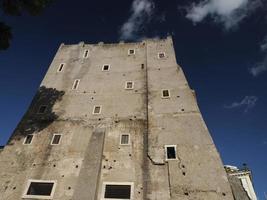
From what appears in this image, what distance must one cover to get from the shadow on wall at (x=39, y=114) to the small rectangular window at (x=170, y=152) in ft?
32.3

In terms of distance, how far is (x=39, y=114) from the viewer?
19.5 metres

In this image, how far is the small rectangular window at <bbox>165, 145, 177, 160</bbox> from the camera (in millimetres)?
14828

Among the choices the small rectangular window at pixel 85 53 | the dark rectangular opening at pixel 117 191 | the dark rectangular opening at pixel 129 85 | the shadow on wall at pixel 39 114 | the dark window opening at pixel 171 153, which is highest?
the small rectangular window at pixel 85 53

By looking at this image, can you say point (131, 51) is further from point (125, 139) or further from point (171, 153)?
point (171, 153)

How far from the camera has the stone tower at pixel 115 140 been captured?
1371cm

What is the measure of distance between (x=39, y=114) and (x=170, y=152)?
11828mm

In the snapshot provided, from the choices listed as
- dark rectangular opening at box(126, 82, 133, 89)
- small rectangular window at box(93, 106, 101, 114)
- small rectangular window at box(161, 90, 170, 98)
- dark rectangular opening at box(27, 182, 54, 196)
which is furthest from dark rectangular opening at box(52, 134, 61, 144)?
small rectangular window at box(161, 90, 170, 98)

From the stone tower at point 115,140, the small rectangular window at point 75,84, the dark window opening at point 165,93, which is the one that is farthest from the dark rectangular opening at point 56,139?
the dark window opening at point 165,93

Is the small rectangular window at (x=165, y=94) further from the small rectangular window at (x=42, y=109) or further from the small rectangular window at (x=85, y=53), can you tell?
the small rectangular window at (x=85, y=53)

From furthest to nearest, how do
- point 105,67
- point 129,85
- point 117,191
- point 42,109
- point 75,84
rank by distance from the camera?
point 105,67 → point 75,84 → point 129,85 → point 42,109 → point 117,191

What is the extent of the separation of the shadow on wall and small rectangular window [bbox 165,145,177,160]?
9.85m

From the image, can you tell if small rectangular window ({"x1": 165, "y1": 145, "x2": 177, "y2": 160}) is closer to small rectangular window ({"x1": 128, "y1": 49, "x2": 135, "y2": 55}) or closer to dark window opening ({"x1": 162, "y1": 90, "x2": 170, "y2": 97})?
dark window opening ({"x1": 162, "y1": 90, "x2": 170, "y2": 97})

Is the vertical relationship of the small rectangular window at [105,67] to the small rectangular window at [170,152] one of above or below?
above

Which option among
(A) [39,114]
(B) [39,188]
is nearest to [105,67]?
(A) [39,114]
